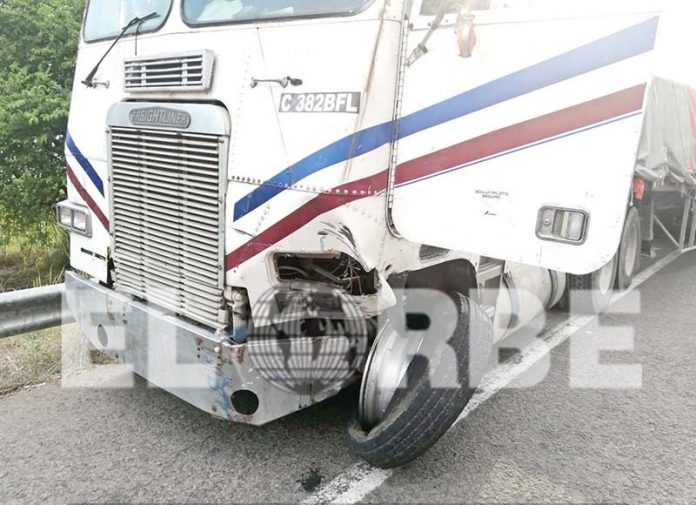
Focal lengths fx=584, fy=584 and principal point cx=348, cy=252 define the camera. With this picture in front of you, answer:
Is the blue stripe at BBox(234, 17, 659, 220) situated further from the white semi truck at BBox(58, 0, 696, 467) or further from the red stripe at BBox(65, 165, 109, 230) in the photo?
the red stripe at BBox(65, 165, 109, 230)

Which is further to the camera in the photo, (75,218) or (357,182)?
(75,218)

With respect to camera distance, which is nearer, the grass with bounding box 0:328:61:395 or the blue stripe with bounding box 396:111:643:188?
the blue stripe with bounding box 396:111:643:188

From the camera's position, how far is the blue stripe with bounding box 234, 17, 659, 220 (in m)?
2.21

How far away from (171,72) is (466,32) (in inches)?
59.6

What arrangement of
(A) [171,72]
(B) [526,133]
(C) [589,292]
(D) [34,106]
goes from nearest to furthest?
(B) [526,133]
(A) [171,72]
(C) [589,292]
(D) [34,106]

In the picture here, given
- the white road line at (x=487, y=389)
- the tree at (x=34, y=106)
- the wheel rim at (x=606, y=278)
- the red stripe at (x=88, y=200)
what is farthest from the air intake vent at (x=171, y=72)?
the wheel rim at (x=606, y=278)

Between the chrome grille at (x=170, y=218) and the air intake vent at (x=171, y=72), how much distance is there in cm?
24

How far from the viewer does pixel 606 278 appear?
5.95 meters

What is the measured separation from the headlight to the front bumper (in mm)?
487

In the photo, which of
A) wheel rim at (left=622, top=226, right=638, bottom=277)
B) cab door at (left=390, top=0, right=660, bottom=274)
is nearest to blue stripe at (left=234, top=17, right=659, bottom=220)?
cab door at (left=390, top=0, right=660, bottom=274)

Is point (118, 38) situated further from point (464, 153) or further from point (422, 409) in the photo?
point (422, 409)

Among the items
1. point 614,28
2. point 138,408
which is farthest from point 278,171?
point 138,408

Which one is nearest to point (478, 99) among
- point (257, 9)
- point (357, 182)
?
point (357, 182)

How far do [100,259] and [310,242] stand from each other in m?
1.74
